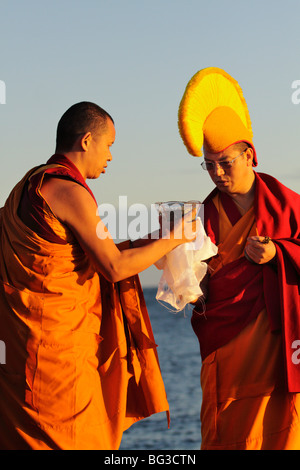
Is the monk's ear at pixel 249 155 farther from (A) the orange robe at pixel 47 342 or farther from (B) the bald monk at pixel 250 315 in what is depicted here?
(A) the orange robe at pixel 47 342

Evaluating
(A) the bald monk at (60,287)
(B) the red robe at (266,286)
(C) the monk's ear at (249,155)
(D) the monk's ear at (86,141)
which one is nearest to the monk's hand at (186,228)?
(A) the bald monk at (60,287)

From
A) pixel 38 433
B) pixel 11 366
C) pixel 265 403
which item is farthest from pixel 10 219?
pixel 265 403

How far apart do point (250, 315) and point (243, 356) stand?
0.94 ft

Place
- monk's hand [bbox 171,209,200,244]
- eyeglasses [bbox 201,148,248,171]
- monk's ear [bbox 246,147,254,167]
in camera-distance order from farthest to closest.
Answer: monk's ear [bbox 246,147,254,167], eyeglasses [bbox 201,148,248,171], monk's hand [bbox 171,209,200,244]

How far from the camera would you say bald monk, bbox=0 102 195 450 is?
15.7 feet

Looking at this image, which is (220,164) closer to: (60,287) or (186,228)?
(186,228)

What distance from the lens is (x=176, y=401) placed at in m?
36.6

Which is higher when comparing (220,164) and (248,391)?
(220,164)

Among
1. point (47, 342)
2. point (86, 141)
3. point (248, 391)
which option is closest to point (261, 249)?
point (248, 391)

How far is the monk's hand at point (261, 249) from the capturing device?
519 centimetres

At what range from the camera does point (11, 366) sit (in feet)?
16.1

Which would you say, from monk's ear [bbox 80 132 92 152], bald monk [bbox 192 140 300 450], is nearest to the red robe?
bald monk [bbox 192 140 300 450]

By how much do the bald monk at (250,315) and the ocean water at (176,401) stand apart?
0.36 meters

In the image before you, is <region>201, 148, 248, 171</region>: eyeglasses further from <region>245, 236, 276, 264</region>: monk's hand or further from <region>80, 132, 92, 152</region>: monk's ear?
→ <region>80, 132, 92, 152</region>: monk's ear
